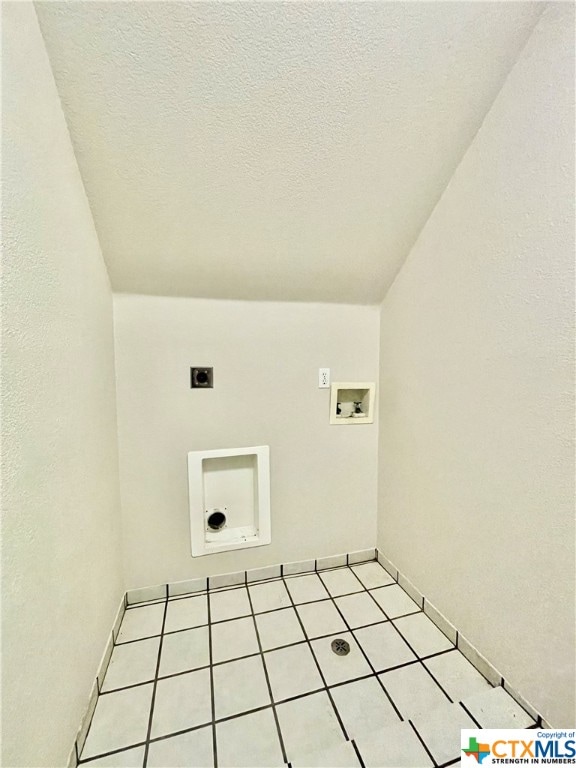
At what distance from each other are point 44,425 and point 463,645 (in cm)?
154

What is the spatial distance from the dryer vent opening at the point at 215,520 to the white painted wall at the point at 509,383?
0.94 meters

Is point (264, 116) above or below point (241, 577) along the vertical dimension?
above

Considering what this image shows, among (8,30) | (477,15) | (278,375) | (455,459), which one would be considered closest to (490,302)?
(455,459)

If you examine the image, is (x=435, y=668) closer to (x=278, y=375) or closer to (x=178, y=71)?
(x=278, y=375)

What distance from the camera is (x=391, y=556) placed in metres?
1.61

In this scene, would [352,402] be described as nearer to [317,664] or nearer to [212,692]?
[317,664]

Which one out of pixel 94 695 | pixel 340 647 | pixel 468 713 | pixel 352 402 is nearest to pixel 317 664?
pixel 340 647

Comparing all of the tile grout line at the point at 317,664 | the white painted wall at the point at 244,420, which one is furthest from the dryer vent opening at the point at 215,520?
the tile grout line at the point at 317,664

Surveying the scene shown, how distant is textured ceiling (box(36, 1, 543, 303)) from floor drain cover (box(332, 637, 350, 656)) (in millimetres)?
1549

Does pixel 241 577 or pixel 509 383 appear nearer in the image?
pixel 509 383

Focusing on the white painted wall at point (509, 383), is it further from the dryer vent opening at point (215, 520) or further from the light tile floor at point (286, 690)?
the dryer vent opening at point (215, 520)

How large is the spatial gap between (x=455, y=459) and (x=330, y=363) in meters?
0.72

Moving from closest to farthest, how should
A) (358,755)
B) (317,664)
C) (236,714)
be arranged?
1. (358,755)
2. (236,714)
3. (317,664)

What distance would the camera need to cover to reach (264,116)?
90 cm
